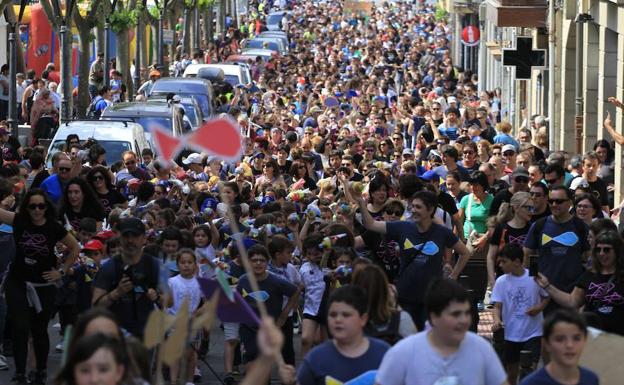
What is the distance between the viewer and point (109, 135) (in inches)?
910

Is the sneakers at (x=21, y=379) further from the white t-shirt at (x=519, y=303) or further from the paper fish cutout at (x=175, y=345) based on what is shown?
the paper fish cutout at (x=175, y=345)

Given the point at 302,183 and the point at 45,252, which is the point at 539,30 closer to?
the point at 302,183

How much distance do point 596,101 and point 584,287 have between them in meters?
18.7

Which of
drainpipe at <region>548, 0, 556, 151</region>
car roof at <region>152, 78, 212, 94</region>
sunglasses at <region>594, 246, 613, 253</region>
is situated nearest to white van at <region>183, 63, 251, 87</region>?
car roof at <region>152, 78, 212, 94</region>

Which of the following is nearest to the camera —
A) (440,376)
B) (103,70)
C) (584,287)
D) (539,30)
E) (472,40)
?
(440,376)

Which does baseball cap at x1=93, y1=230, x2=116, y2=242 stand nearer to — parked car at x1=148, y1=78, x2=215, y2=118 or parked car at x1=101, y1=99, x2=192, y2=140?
parked car at x1=101, y1=99, x2=192, y2=140

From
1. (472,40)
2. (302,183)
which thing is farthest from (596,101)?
(472,40)

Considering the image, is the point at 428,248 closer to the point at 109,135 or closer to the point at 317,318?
the point at 317,318

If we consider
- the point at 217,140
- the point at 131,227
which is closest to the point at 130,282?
the point at 131,227

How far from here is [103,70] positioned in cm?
4119

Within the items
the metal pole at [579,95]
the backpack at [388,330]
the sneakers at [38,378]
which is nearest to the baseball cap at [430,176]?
the sneakers at [38,378]

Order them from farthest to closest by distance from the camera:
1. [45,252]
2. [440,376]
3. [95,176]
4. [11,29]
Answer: [11,29] → [95,176] → [45,252] → [440,376]

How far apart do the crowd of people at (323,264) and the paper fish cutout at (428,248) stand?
0.06 feet

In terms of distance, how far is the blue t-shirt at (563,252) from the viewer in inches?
491
